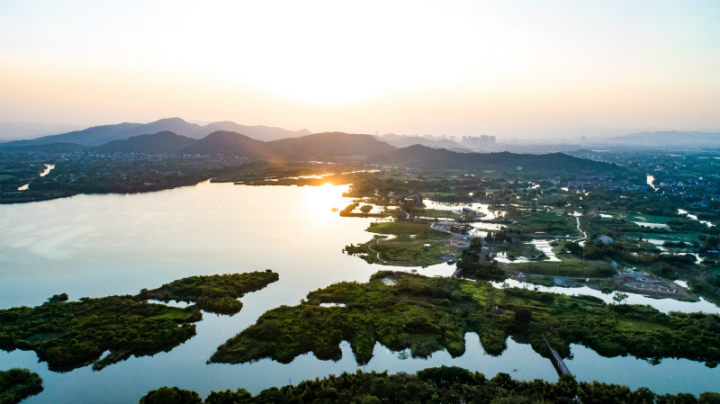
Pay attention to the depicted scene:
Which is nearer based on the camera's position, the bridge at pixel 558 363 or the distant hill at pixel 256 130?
the bridge at pixel 558 363

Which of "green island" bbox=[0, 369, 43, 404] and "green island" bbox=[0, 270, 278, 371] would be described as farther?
"green island" bbox=[0, 270, 278, 371]

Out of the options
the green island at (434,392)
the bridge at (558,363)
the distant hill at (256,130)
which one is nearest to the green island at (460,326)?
the bridge at (558,363)

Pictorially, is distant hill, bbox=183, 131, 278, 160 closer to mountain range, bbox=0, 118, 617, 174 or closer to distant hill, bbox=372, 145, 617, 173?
mountain range, bbox=0, 118, 617, 174

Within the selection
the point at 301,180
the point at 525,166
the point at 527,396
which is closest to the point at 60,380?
the point at 527,396

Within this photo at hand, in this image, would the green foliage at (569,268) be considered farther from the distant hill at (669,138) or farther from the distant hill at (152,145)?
the distant hill at (669,138)

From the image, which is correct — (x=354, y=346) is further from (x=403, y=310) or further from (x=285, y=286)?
(x=285, y=286)

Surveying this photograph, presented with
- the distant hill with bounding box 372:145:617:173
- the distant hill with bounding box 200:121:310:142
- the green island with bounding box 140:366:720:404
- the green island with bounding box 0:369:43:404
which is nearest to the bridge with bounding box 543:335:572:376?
the green island with bounding box 140:366:720:404
